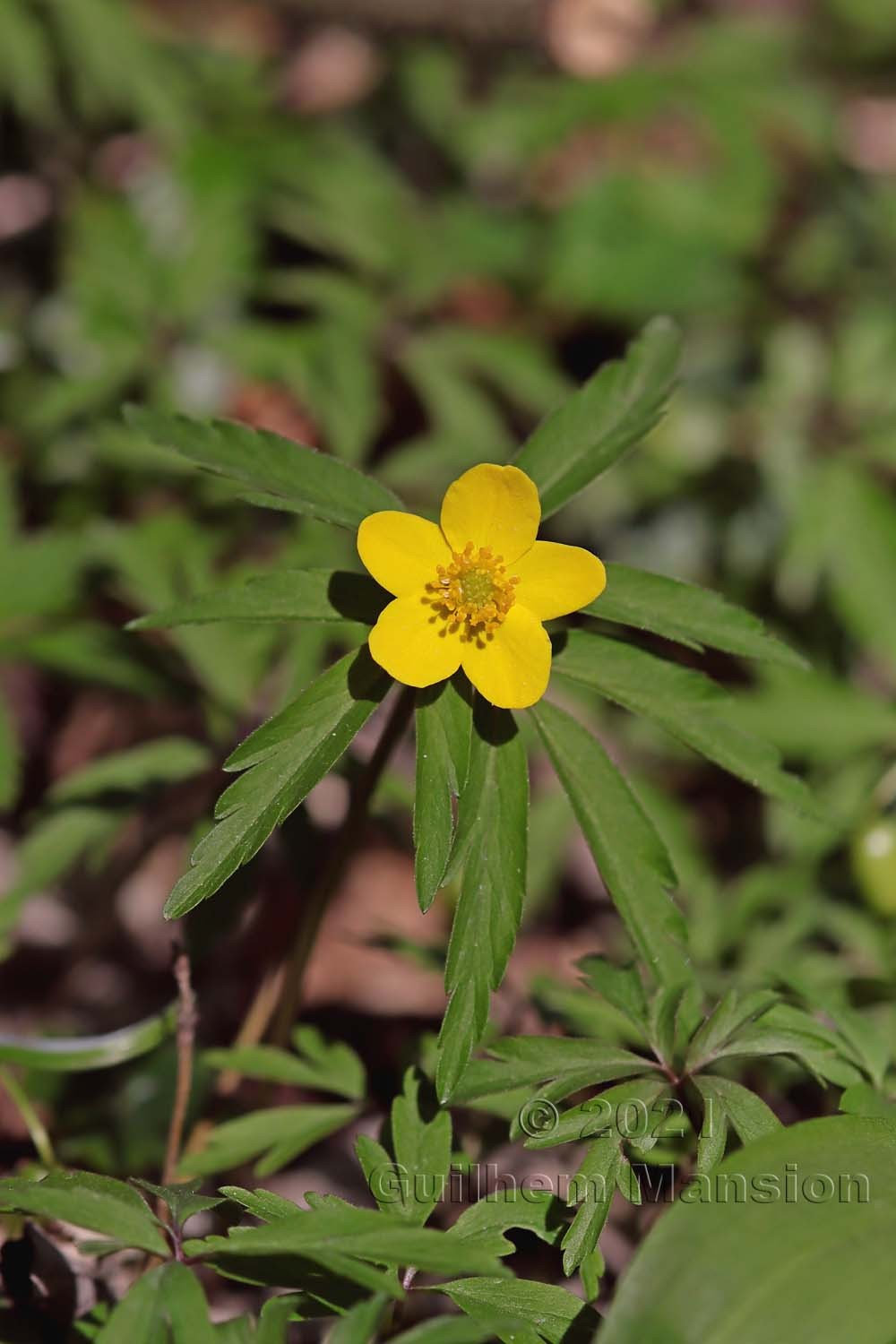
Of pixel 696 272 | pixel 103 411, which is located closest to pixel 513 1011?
pixel 103 411

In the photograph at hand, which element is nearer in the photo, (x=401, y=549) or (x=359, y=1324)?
(x=359, y=1324)

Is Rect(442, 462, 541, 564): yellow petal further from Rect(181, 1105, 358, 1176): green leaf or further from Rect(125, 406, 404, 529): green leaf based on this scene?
Rect(181, 1105, 358, 1176): green leaf

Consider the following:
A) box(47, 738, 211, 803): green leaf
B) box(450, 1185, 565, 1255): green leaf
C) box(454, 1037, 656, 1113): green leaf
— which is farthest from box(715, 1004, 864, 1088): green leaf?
box(47, 738, 211, 803): green leaf

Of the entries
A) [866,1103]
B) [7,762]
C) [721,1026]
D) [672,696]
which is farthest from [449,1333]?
[7,762]

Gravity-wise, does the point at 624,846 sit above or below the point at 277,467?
below

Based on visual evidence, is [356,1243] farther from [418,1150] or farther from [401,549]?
[401,549]

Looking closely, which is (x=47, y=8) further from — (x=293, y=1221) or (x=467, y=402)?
(x=293, y=1221)
